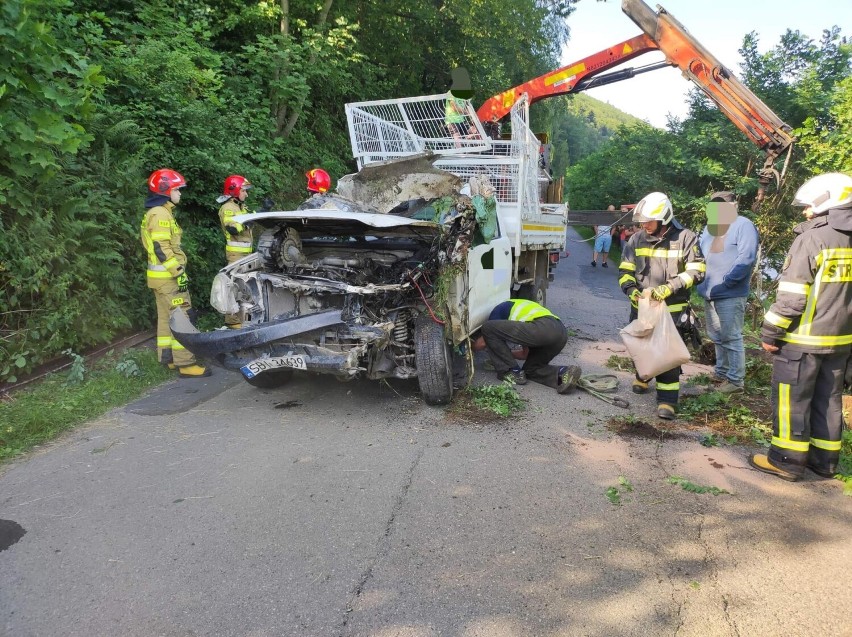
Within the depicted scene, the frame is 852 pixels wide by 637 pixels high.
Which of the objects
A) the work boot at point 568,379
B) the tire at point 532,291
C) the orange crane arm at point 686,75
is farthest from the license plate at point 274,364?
the orange crane arm at point 686,75

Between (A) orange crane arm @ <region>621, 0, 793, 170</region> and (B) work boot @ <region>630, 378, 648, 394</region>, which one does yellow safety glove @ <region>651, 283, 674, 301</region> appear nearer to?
(B) work boot @ <region>630, 378, 648, 394</region>

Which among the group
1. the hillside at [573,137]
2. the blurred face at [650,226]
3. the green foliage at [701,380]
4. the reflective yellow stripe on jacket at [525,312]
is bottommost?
the green foliage at [701,380]

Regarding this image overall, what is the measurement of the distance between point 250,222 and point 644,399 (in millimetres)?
3845

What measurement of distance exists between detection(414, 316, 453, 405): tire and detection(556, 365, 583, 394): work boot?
1.23 metres

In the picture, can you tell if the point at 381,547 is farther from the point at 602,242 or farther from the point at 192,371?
the point at 602,242

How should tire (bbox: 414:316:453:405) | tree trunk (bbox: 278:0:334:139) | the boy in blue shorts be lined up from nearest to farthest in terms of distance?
tire (bbox: 414:316:453:405) → tree trunk (bbox: 278:0:334:139) → the boy in blue shorts

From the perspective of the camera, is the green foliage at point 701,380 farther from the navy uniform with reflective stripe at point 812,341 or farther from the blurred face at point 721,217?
the navy uniform with reflective stripe at point 812,341

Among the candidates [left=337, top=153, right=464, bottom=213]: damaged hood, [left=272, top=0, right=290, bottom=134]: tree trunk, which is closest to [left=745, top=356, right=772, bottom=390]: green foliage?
[left=337, top=153, right=464, bottom=213]: damaged hood

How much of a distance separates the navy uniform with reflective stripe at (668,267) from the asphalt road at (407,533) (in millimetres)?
511

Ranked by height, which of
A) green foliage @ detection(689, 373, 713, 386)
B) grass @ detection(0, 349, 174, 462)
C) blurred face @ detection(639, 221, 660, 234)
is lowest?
green foliage @ detection(689, 373, 713, 386)

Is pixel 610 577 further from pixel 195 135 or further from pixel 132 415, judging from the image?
pixel 195 135

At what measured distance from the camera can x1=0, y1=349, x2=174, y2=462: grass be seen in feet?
12.3

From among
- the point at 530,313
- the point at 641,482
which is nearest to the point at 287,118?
the point at 530,313

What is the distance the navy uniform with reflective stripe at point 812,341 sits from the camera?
3080 millimetres
